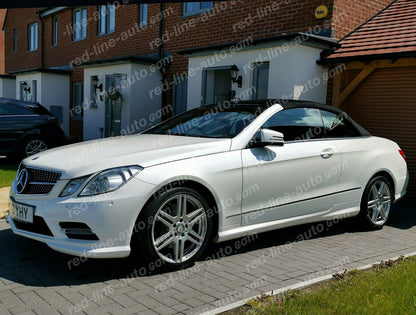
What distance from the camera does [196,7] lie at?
12.9 m

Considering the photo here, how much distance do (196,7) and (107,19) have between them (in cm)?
597

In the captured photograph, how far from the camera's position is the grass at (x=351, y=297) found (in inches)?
128

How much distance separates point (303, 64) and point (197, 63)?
3.05 meters

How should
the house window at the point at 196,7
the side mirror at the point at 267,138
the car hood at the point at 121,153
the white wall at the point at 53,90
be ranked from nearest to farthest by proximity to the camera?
the car hood at the point at 121,153 → the side mirror at the point at 267,138 → the house window at the point at 196,7 → the white wall at the point at 53,90

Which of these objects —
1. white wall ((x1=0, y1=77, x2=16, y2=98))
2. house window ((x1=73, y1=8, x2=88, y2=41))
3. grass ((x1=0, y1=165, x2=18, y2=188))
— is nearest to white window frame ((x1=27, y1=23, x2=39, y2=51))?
white wall ((x1=0, y1=77, x2=16, y2=98))

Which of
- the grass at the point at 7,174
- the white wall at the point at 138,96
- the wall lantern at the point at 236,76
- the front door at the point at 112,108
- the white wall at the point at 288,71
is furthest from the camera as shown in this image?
the front door at the point at 112,108

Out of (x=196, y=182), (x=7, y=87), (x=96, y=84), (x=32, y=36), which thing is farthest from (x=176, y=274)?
(x=32, y=36)

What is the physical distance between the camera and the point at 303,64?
865 centimetres

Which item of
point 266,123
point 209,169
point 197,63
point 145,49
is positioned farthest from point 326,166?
point 145,49

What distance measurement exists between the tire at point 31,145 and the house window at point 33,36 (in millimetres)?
14421

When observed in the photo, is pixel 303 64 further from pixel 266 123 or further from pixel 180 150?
A: pixel 180 150

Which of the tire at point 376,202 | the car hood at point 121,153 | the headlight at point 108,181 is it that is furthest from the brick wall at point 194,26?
the headlight at point 108,181

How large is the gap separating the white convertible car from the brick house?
3632 millimetres

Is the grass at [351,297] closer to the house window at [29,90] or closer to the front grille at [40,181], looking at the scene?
the front grille at [40,181]
